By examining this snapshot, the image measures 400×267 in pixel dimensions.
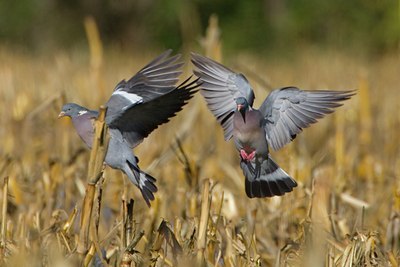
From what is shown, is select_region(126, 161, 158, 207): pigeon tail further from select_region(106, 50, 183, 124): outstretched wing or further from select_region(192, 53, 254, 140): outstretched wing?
select_region(192, 53, 254, 140): outstretched wing

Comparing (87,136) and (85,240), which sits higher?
(87,136)

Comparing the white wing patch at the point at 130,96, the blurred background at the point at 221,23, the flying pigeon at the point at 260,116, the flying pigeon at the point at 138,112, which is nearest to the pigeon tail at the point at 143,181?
the flying pigeon at the point at 138,112

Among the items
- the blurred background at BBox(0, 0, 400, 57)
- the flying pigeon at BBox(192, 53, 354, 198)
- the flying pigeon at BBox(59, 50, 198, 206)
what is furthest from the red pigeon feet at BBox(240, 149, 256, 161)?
the blurred background at BBox(0, 0, 400, 57)

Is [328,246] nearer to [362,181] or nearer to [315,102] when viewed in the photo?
[315,102]

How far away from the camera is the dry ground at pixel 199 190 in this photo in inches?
122

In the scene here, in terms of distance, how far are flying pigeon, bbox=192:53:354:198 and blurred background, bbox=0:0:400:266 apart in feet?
0.51

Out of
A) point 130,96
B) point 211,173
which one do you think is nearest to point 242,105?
point 130,96

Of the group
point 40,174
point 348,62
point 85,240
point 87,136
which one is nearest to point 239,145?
point 87,136

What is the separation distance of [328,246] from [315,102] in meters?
0.50

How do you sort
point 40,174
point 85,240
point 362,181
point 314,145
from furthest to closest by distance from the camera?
point 314,145, point 362,181, point 40,174, point 85,240

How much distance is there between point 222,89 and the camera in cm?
351

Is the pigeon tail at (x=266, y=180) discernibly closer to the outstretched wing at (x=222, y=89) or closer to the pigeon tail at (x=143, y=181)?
the outstretched wing at (x=222, y=89)

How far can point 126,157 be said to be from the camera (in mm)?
3160

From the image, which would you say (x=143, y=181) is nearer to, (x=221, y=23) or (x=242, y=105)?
(x=242, y=105)
